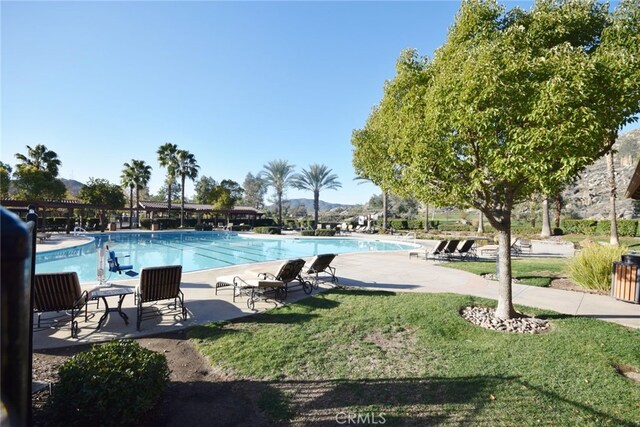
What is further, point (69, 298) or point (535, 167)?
point (69, 298)

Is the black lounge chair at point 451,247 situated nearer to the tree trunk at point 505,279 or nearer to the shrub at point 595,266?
the shrub at point 595,266

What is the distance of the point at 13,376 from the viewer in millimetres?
813

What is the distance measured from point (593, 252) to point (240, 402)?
10.7 metres

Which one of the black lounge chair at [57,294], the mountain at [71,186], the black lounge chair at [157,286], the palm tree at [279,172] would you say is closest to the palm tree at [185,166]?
the palm tree at [279,172]

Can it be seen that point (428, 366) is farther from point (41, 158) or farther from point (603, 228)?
point (41, 158)

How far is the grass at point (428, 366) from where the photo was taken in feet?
12.0

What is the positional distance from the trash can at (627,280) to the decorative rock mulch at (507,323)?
10.5 feet

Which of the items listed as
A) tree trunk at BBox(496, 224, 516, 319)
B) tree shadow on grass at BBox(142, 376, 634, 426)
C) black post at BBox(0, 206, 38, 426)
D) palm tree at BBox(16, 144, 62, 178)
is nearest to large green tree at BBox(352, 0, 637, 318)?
tree trunk at BBox(496, 224, 516, 319)

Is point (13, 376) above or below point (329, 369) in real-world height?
above

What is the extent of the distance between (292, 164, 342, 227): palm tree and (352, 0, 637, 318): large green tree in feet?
106

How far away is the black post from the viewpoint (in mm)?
777

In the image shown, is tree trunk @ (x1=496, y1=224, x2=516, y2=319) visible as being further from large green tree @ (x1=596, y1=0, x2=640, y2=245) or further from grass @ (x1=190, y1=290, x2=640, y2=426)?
large green tree @ (x1=596, y1=0, x2=640, y2=245)

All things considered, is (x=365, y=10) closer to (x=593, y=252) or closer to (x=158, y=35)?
(x=158, y=35)

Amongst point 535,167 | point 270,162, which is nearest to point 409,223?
point 270,162
